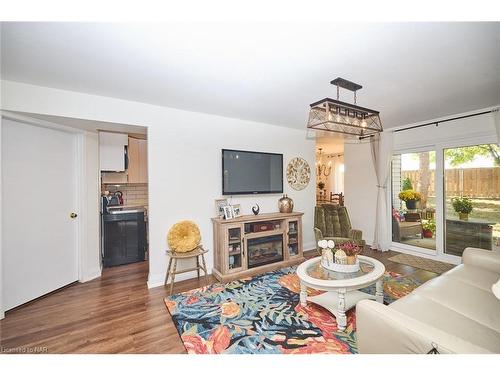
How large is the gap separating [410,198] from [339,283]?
10.2 ft

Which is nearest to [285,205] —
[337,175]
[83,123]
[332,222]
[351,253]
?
[332,222]

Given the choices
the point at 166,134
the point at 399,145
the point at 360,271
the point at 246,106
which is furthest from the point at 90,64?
the point at 399,145

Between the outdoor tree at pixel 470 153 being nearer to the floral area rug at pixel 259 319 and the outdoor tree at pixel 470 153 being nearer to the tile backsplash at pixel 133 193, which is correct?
the floral area rug at pixel 259 319

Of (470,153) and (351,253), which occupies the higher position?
(470,153)

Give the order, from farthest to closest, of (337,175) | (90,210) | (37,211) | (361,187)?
1. (337,175)
2. (361,187)
3. (90,210)
4. (37,211)

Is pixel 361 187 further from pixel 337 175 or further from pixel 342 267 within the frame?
pixel 337 175

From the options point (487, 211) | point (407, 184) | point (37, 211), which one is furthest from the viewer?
point (407, 184)

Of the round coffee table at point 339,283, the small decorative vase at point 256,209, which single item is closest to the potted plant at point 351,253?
the round coffee table at point 339,283

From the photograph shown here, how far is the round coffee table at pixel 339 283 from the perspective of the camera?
1.80 meters

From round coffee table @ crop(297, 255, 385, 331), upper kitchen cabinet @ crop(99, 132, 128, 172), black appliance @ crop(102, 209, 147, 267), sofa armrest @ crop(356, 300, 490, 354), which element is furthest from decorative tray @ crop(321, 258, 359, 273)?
upper kitchen cabinet @ crop(99, 132, 128, 172)

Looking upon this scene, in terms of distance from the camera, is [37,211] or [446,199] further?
[446,199]

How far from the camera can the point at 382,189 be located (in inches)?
158

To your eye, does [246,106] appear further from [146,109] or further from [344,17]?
[344,17]
